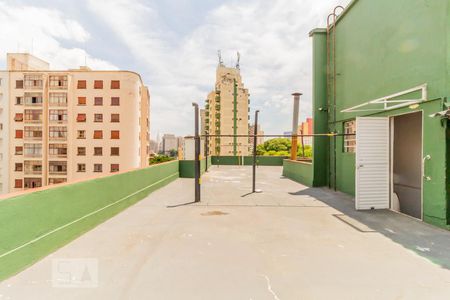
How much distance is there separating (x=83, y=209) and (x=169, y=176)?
9.26m

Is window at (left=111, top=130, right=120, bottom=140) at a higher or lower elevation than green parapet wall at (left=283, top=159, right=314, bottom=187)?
higher

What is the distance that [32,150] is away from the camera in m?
50.1

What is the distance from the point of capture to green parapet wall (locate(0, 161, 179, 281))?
13.2ft

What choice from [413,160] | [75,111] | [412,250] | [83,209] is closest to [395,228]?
[412,250]

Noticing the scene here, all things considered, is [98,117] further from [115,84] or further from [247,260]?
[247,260]

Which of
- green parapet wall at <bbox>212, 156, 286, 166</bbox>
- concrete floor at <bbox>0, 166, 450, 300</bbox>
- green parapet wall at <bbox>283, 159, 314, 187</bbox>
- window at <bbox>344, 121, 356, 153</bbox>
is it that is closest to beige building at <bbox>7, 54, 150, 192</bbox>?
green parapet wall at <bbox>212, 156, 286, 166</bbox>

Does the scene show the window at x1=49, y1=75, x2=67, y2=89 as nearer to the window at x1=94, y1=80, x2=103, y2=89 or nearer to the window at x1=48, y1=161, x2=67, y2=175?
the window at x1=94, y1=80, x2=103, y2=89

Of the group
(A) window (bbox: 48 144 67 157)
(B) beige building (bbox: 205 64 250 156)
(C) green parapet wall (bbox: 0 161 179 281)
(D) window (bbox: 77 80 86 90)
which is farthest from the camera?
(B) beige building (bbox: 205 64 250 156)

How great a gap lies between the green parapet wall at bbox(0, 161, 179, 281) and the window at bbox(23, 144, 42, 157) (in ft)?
180

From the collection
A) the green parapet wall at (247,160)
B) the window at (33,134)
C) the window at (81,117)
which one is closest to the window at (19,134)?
the window at (33,134)

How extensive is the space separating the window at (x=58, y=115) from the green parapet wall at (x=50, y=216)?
52472 millimetres

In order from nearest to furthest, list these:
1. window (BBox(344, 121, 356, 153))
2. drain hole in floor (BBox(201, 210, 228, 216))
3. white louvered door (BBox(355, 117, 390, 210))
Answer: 1. drain hole in floor (BBox(201, 210, 228, 216))
2. white louvered door (BBox(355, 117, 390, 210))
3. window (BBox(344, 121, 356, 153))

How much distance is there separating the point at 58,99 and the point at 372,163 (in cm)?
5943

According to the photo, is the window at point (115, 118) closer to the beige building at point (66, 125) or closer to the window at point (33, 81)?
the beige building at point (66, 125)
